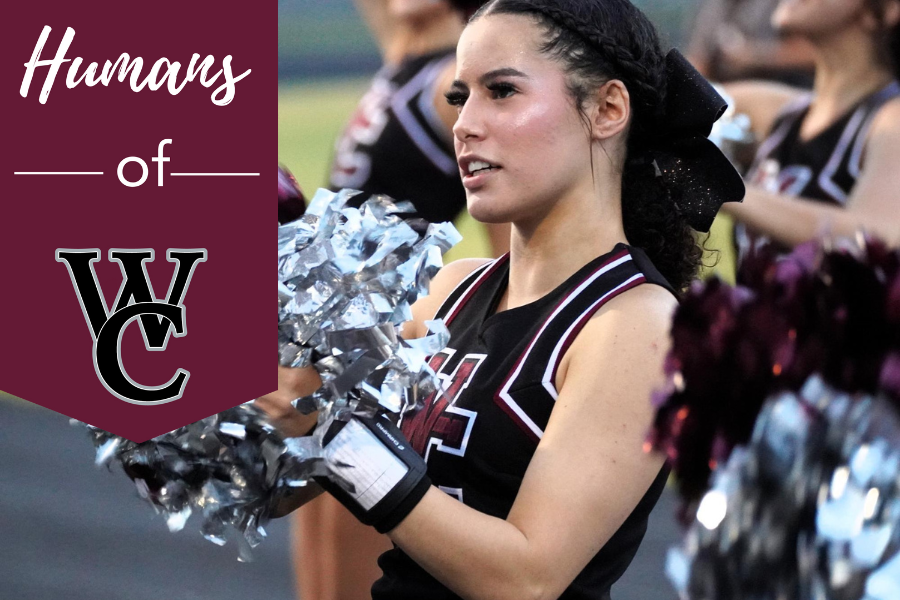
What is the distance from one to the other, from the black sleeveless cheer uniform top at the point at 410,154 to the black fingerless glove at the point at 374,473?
5.89 ft

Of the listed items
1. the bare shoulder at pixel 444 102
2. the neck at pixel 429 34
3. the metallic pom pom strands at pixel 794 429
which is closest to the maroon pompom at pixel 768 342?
the metallic pom pom strands at pixel 794 429

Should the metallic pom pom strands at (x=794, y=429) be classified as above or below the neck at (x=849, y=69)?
above

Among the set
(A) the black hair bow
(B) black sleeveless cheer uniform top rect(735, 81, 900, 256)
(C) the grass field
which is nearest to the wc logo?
(A) the black hair bow

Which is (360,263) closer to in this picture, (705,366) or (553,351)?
(553,351)

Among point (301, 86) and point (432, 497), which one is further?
point (301, 86)

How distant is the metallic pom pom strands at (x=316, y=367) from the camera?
164 cm

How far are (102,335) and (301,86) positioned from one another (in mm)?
18260

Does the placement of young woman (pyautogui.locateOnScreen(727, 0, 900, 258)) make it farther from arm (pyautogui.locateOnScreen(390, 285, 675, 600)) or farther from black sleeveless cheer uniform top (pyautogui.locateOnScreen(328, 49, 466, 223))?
arm (pyautogui.locateOnScreen(390, 285, 675, 600))

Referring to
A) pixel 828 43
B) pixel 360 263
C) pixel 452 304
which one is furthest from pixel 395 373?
pixel 828 43

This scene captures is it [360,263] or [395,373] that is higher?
[360,263]

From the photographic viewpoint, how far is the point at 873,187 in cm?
322

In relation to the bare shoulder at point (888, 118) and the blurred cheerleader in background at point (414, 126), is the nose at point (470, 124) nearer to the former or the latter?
the blurred cheerleader in background at point (414, 126)

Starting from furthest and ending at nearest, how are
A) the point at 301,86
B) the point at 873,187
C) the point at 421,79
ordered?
1. the point at 301,86
2. the point at 421,79
3. the point at 873,187

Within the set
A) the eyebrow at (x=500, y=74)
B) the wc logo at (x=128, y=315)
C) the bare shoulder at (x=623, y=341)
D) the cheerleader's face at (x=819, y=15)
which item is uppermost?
the eyebrow at (x=500, y=74)
